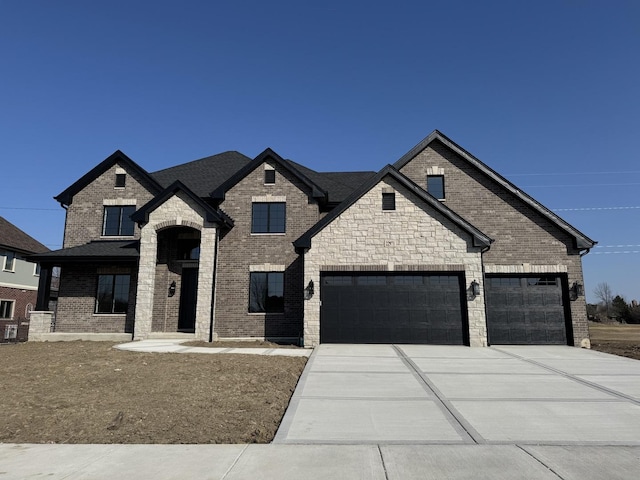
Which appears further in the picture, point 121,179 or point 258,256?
Answer: point 121,179

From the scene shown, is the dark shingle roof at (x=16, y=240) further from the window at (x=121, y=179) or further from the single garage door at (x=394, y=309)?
the single garage door at (x=394, y=309)

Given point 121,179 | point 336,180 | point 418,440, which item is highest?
point 336,180

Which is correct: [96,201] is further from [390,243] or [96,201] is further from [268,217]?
[390,243]

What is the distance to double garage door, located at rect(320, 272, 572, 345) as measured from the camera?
14477 mm

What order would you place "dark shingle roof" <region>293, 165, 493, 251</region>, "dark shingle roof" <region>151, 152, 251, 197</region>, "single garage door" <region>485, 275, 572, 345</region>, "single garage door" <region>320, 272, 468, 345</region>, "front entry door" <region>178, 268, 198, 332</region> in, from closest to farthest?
"single garage door" <region>320, 272, 468, 345</region>, "dark shingle roof" <region>293, 165, 493, 251</region>, "single garage door" <region>485, 275, 572, 345</region>, "front entry door" <region>178, 268, 198, 332</region>, "dark shingle roof" <region>151, 152, 251, 197</region>

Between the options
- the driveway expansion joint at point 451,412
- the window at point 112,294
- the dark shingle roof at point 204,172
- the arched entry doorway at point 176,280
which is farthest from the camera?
the dark shingle roof at point 204,172

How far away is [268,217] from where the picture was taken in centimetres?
1769

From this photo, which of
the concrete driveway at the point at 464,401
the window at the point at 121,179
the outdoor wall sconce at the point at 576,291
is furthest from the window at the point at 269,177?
the outdoor wall sconce at the point at 576,291

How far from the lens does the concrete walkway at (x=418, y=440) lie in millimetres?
3996

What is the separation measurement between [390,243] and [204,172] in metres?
11.4

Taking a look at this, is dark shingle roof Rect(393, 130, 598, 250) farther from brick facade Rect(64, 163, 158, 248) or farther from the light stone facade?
brick facade Rect(64, 163, 158, 248)

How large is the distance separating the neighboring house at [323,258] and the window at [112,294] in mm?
46

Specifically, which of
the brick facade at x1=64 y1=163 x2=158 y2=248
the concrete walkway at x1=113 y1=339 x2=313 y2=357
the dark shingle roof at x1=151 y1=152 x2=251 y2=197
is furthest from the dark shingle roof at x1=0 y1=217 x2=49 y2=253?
the concrete walkway at x1=113 y1=339 x2=313 y2=357

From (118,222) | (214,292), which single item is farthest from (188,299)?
(118,222)
